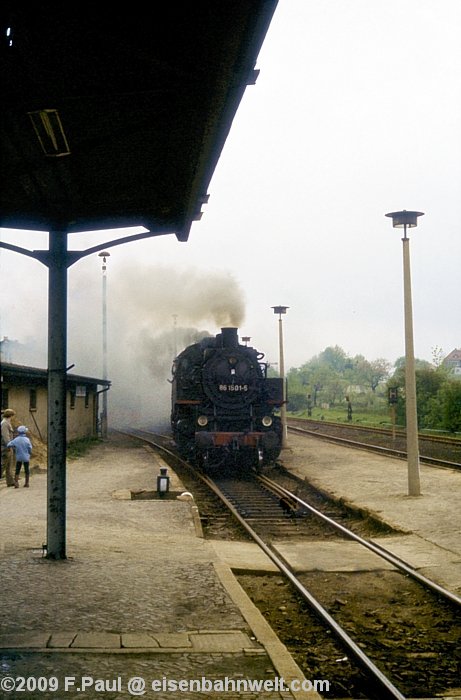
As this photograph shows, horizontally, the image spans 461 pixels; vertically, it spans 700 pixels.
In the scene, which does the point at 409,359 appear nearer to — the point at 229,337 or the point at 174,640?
the point at 229,337

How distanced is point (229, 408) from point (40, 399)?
766cm

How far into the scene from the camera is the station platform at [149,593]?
446 centimetres

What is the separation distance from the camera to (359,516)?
12.3 m

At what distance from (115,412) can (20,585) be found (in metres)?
54.6

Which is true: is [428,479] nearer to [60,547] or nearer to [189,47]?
[60,547]

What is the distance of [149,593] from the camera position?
650cm

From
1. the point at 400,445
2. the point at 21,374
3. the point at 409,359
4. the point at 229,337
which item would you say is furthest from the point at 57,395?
the point at 400,445

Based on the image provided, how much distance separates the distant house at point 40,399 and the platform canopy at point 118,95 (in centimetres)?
912

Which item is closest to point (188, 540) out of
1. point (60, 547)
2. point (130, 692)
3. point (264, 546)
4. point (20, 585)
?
point (264, 546)

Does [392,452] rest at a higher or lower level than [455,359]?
lower

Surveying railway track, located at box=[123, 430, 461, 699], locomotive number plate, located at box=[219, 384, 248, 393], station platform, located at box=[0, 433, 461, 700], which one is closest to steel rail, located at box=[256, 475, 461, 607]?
railway track, located at box=[123, 430, 461, 699]

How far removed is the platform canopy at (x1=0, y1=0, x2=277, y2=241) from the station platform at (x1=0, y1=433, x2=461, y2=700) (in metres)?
3.65

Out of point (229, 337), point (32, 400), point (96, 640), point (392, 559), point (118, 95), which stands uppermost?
point (118, 95)

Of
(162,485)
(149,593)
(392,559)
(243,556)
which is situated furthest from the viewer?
(162,485)
